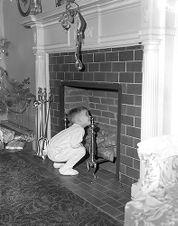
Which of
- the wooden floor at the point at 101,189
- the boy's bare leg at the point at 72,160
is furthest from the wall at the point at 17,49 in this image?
the wooden floor at the point at 101,189

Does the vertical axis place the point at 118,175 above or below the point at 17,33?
below

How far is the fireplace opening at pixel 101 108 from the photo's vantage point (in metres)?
3.45

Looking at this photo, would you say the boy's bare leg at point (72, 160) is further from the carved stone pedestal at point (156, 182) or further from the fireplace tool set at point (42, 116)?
the carved stone pedestal at point (156, 182)

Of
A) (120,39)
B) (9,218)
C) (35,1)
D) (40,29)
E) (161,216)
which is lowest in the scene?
(9,218)

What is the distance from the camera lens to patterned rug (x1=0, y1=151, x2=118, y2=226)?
7.34 feet

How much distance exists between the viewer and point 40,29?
12.5ft

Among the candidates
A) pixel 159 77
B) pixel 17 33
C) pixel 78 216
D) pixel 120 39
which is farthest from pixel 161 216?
pixel 17 33

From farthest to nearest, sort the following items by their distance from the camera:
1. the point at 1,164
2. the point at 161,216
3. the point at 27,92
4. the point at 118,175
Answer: the point at 27,92 < the point at 1,164 < the point at 118,175 < the point at 161,216

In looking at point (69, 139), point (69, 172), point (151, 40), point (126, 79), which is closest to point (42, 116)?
point (69, 139)

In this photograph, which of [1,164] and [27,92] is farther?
[27,92]

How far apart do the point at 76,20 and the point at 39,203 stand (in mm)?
1830

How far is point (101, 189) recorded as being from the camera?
2795mm

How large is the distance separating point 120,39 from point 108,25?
223mm

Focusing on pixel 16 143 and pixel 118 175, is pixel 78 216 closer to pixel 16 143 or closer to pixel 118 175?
pixel 118 175
